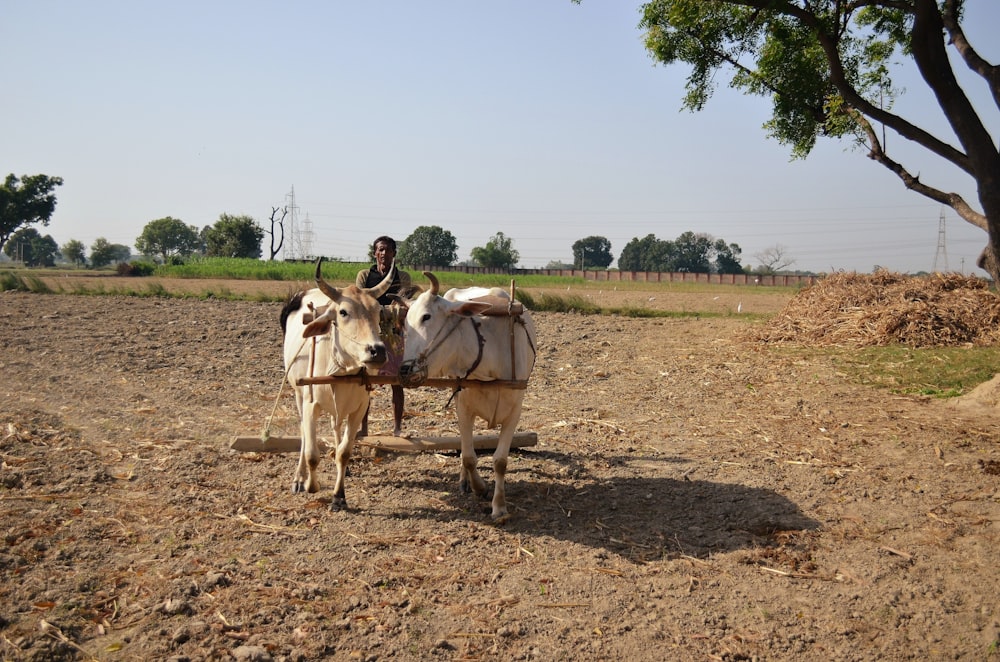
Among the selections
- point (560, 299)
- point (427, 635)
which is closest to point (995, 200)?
point (427, 635)

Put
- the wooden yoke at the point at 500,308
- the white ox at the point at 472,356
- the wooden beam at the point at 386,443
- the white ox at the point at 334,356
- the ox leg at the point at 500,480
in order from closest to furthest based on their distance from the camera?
the white ox at the point at 472,356
the white ox at the point at 334,356
the ox leg at the point at 500,480
the wooden yoke at the point at 500,308
the wooden beam at the point at 386,443

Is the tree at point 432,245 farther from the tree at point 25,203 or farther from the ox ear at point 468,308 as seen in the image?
the ox ear at point 468,308

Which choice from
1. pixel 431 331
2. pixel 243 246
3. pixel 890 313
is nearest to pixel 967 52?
pixel 890 313

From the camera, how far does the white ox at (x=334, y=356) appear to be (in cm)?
677

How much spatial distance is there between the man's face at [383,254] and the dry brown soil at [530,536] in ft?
7.03

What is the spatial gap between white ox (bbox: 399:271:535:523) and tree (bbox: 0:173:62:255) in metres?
72.9

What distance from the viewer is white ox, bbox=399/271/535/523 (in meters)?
6.64

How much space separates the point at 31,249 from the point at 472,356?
408 ft

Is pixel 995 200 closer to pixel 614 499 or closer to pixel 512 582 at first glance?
pixel 614 499

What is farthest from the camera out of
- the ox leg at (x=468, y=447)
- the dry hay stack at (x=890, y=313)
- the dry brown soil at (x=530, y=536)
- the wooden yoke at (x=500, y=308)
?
the dry hay stack at (x=890, y=313)

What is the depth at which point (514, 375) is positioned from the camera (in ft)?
23.4

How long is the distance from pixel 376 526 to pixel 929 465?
227 inches

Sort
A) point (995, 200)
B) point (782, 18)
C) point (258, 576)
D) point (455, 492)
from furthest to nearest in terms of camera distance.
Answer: point (782, 18) → point (995, 200) → point (455, 492) → point (258, 576)

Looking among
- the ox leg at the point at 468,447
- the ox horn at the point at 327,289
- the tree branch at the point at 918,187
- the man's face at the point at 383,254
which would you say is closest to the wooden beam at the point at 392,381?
the ox leg at the point at 468,447
